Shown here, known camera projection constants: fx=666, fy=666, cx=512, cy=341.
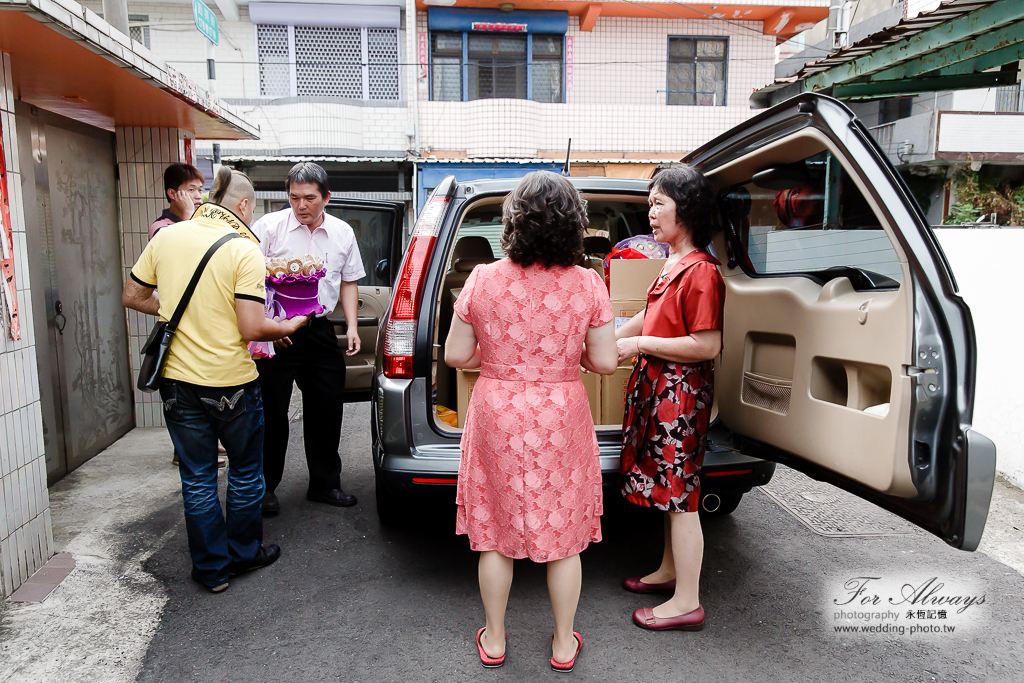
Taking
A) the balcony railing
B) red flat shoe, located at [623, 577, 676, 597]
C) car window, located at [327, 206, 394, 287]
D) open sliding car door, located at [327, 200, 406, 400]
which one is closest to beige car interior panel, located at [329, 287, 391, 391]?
open sliding car door, located at [327, 200, 406, 400]

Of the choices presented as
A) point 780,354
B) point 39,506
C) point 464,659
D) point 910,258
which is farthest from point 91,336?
point 910,258

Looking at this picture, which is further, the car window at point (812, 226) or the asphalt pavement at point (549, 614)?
the asphalt pavement at point (549, 614)

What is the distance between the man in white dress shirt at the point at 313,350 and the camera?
145 inches

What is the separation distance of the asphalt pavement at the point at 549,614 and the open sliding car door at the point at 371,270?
5.22ft

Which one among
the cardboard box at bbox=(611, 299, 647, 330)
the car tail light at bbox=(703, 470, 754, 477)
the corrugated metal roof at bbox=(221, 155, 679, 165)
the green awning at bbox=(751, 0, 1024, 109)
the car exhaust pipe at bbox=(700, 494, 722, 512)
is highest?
the corrugated metal roof at bbox=(221, 155, 679, 165)

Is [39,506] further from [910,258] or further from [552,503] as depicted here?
[910,258]

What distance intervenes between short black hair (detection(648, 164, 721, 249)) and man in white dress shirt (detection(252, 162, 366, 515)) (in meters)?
1.99

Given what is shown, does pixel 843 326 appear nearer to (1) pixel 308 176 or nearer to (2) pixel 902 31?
(1) pixel 308 176

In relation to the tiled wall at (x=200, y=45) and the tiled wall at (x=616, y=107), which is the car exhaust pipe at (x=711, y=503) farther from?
the tiled wall at (x=200, y=45)

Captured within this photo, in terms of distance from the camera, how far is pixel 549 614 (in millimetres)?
2756

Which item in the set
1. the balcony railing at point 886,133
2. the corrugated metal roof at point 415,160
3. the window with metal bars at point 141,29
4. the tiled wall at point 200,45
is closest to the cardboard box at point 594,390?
the corrugated metal roof at point 415,160

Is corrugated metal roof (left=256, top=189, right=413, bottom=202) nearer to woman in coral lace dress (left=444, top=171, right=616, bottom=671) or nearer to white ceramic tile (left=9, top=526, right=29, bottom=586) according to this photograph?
white ceramic tile (left=9, top=526, right=29, bottom=586)

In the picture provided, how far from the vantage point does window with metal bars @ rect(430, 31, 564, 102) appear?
14.5 metres

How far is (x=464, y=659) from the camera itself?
8.04 ft
